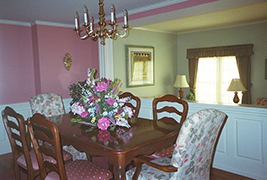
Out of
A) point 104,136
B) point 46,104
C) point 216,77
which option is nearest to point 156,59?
point 216,77

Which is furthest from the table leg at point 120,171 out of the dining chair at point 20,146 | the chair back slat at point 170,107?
the chair back slat at point 170,107

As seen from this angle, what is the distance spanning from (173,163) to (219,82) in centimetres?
515

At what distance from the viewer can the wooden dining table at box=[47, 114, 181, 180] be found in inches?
72.9

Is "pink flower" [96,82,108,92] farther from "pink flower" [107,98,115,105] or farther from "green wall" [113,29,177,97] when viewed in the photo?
"green wall" [113,29,177,97]

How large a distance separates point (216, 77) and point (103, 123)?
4.97 m

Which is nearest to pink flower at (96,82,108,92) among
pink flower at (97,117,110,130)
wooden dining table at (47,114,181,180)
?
pink flower at (97,117,110,130)

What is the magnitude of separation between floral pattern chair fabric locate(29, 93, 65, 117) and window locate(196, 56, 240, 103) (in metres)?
4.28

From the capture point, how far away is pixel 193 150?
1.80 metres

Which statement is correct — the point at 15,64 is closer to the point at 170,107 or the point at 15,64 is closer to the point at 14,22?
the point at 14,22

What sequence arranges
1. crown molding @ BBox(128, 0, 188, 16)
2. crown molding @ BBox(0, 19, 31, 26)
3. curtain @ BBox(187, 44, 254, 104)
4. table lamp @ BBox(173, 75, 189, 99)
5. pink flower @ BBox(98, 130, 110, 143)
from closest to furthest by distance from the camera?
pink flower @ BBox(98, 130, 110, 143) < crown molding @ BBox(128, 0, 188, 16) < crown molding @ BBox(0, 19, 31, 26) < curtain @ BBox(187, 44, 254, 104) < table lamp @ BBox(173, 75, 189, 99)

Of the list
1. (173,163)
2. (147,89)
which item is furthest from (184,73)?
(173,163)

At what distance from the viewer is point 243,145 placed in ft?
10.0

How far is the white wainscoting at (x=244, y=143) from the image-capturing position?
290cm

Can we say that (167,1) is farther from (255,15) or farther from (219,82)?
(219,82)
